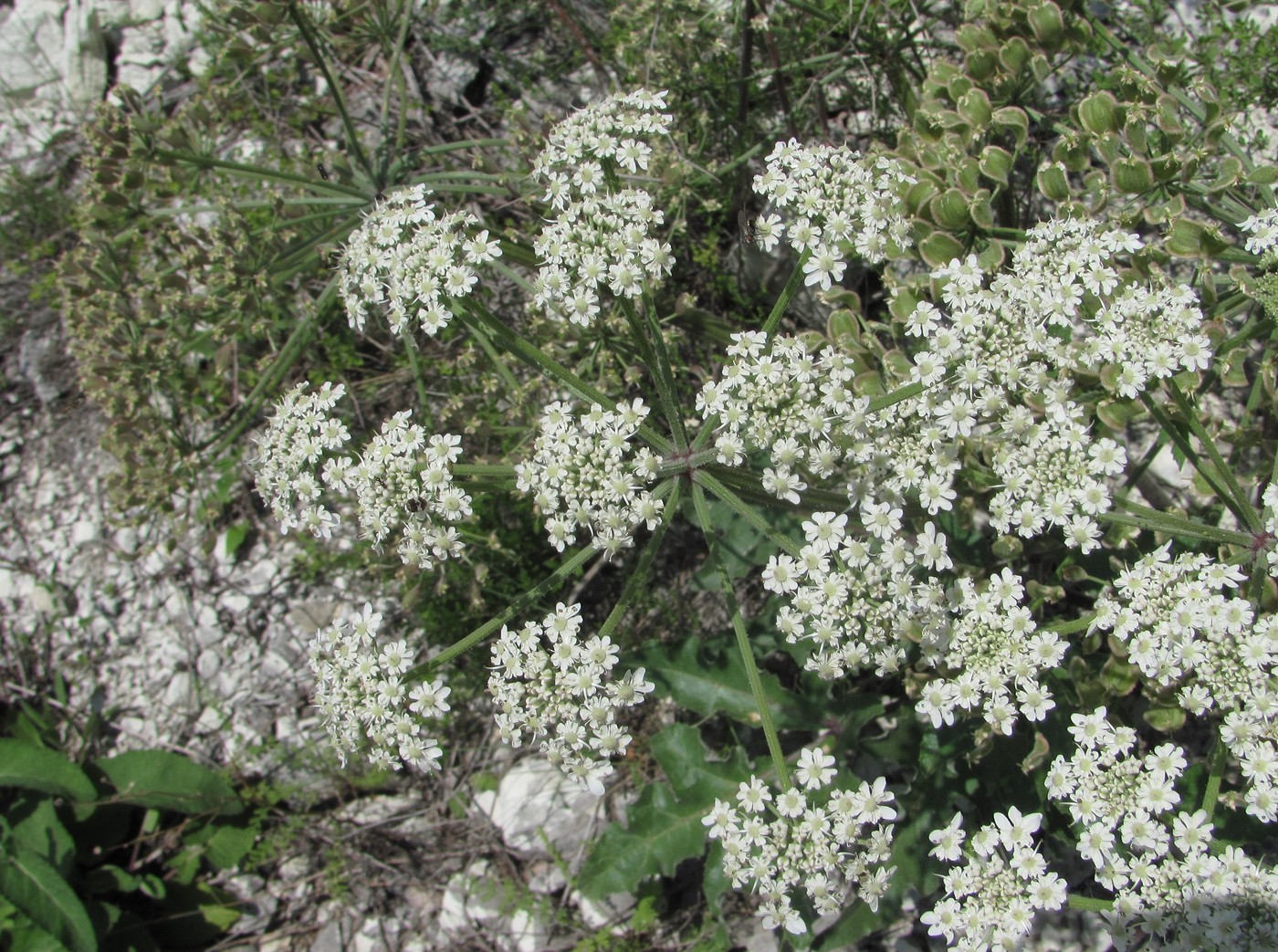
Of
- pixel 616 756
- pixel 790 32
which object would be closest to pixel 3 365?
pixel 616 756

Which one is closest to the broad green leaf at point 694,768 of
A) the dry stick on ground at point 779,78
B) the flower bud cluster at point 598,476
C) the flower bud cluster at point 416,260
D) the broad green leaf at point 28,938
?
the flower bud cluster at point 598,476

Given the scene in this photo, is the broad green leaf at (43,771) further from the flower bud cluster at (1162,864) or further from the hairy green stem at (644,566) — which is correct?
the flower bud cluster at (1162,864)

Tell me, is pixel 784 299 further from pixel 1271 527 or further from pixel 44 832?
pixel 44 832

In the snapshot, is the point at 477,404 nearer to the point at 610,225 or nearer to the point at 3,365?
the point at 610,225

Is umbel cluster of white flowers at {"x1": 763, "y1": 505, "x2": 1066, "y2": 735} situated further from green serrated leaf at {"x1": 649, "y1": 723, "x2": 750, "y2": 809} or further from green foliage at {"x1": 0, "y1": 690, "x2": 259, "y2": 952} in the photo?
green foliage at {"x1": 0, "y1": 690, "x2": 259, "y2": 952}

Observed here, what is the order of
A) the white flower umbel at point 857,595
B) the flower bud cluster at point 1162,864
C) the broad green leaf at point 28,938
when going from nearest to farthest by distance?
the flower bud cluster at point 1162,864
the white flower umbel at point 857,595
the broad green leaf at point 28,938

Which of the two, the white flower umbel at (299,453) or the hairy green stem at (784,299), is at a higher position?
the hairy green stem at (784,299)

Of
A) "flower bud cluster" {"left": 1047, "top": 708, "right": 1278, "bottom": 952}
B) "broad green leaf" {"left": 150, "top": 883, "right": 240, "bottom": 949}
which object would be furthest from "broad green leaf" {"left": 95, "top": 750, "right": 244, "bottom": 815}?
"flower bud cluster" {"left": 1047, "top": 708, "right": 1278, "bottom": 952}

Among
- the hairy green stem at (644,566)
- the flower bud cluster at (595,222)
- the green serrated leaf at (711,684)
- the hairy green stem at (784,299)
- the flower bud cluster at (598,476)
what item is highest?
the flower bud cluster at (595,222)
